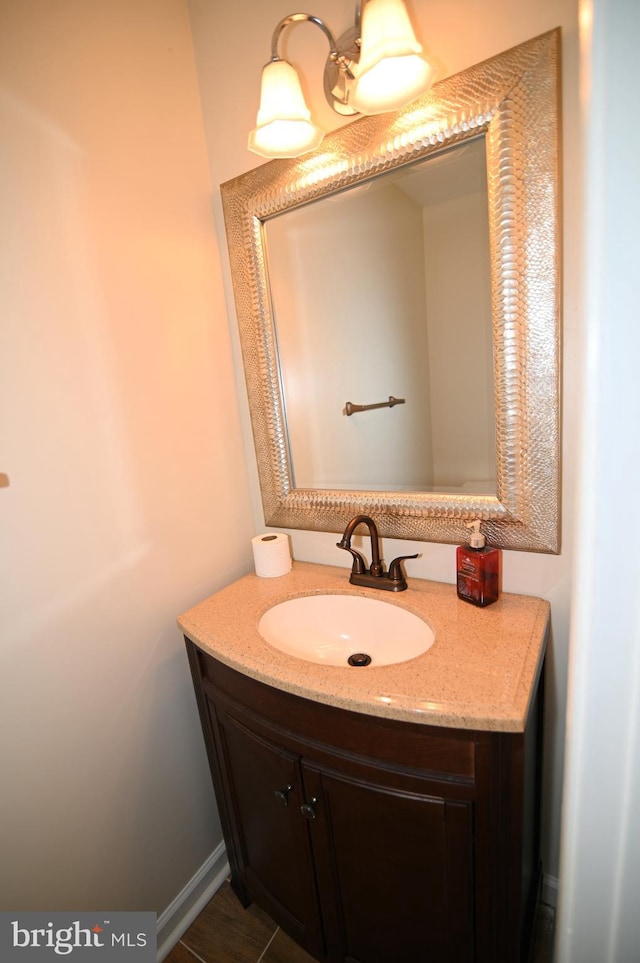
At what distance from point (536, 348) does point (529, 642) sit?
58 centimetres

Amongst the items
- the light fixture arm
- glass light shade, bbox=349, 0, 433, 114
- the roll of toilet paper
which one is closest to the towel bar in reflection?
the roll of toilet paper

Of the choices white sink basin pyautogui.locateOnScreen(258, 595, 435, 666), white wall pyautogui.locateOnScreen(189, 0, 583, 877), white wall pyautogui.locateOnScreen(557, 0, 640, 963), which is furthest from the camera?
white sink basin pyautogui.locateOnScreen(258, 595, 435, 666)

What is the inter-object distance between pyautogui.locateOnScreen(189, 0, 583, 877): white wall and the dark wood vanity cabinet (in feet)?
0.68

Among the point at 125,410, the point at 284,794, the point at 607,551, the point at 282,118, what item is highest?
the point at 282,118

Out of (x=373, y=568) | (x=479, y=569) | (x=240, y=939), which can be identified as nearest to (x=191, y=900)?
(x=240, y=939)

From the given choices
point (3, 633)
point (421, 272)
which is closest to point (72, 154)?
point (421, 272)

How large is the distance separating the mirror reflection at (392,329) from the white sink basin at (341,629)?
1.03 ft

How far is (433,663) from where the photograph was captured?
74 centimetres

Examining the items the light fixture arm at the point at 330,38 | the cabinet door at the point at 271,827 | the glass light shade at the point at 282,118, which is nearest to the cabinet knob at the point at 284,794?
the cabinet door at the point at 271,827

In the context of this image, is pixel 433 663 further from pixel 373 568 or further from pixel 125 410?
pixel 125 410

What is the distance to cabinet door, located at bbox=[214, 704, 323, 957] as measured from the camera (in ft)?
2.82

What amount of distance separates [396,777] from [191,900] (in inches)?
38.2

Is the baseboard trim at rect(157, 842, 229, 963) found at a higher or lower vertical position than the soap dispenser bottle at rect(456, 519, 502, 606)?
lower

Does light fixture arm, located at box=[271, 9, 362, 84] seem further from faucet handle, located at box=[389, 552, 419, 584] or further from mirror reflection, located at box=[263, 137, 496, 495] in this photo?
faucet handle, located at box=[389, 552, 419, 584]
